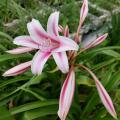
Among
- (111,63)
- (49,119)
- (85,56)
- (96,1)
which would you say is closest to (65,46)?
(85,56)

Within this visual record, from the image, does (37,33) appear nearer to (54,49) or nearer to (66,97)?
(54,49)

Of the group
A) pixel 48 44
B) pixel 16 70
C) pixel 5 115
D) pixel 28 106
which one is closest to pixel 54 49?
pixel 48 44

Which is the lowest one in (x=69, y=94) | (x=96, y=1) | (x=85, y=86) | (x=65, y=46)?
(x=96, y=1)

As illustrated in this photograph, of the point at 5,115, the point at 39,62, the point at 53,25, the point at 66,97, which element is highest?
the point at 53,25

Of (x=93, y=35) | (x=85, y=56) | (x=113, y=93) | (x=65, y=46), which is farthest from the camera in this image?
(x=93, y=35)

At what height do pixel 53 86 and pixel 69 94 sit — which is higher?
pixel 69 94

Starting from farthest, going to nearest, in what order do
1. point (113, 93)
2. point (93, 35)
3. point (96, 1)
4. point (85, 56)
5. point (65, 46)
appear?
point (96, 1)
point (93, 35)
point (113, 93)
point (85, 56)
point (65, 46)

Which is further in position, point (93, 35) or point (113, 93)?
point (93, 35)

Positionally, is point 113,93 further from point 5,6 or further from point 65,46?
point 5,6
